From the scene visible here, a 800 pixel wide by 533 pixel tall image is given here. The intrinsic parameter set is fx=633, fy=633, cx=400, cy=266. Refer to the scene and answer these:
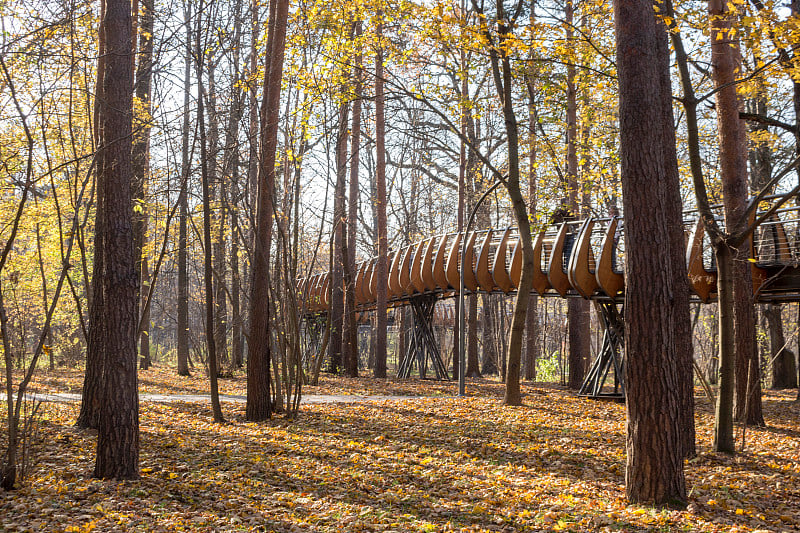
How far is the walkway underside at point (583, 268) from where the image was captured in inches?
411

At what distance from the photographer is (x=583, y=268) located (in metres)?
11.9

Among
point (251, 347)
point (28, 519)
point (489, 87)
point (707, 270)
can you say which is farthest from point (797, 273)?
point (489, 87)

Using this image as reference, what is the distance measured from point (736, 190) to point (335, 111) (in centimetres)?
682

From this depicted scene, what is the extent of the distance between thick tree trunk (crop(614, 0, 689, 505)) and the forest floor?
1.24 ft

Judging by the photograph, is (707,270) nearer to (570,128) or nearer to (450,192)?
(570,128)

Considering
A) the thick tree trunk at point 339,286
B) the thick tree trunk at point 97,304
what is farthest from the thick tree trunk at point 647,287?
the thick tree trunk at point 339,286

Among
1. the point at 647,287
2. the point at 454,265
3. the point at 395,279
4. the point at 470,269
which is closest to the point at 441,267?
the point at 454,265

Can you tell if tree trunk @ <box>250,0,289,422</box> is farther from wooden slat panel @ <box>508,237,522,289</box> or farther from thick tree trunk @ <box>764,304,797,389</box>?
thick tree trunk @ <box>764,304,797,389</box>

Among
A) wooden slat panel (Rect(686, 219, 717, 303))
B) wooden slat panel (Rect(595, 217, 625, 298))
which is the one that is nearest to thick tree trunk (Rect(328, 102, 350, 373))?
wooden slat panel (Rect(595, 217, 625, 298))

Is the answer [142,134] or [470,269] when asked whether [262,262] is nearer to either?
[142,134]

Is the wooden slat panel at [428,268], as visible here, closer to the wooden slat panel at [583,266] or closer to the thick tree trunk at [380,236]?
the thick tree trunk at [380,236]

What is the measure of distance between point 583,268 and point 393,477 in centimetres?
669

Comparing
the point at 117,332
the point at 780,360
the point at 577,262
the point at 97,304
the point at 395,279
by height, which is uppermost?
the point at 395,279

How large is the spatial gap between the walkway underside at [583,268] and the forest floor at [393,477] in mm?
2235
